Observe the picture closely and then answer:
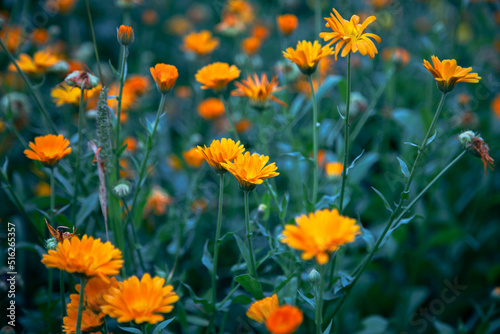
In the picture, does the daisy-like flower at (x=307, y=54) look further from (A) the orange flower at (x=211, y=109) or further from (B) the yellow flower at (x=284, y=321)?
(A) the orange flower at (x=211, y=109)

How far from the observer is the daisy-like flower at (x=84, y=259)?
0.87 metres

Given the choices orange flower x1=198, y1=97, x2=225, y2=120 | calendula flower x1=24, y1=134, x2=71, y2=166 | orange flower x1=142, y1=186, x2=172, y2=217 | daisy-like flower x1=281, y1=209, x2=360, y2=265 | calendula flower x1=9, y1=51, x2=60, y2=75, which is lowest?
orange flower x1=142, y1=186, x2=172, y2=217

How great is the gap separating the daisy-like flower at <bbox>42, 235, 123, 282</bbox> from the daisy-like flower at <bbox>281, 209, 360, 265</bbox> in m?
0.38

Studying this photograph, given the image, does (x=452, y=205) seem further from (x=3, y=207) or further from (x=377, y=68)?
(x=3, y=207)

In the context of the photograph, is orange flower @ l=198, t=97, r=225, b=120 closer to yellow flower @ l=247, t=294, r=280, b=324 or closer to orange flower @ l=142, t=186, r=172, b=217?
orange flower @ l=142, t=186, r=172, b=217

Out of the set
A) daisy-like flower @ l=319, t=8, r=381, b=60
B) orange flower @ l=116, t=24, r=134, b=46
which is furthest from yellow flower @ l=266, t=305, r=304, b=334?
orange flower @ l=116, t=24, r=134, b=46

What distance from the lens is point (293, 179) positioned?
71.1 inches

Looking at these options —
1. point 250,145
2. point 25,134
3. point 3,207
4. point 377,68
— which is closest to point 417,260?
point 250,145

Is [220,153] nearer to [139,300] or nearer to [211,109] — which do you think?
[139,300]

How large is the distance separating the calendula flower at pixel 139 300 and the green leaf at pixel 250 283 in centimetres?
23

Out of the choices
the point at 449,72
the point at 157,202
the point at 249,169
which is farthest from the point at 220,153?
the point at 157,202

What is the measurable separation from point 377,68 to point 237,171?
88.6 inches

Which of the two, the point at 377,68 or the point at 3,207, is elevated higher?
the point at 377,68

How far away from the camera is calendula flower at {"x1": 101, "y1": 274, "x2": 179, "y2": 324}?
860 millimetres
